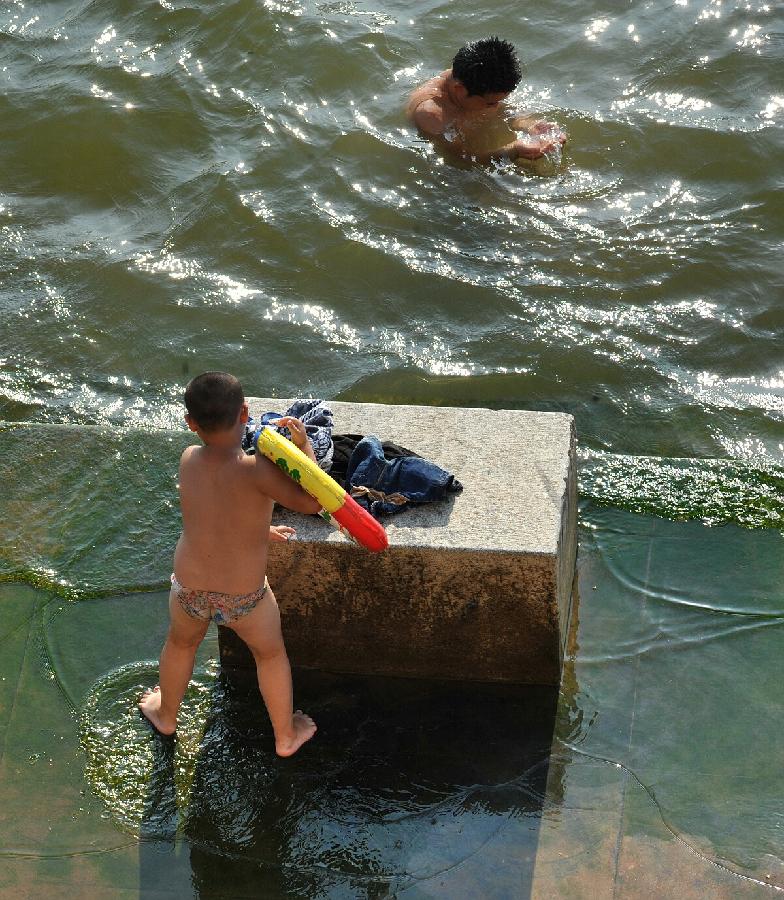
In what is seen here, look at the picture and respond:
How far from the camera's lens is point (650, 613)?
5.07 metres

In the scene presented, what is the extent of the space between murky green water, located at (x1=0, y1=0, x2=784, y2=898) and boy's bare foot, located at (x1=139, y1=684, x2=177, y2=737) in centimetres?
7

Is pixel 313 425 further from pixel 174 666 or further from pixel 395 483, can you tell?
pixel 174 666

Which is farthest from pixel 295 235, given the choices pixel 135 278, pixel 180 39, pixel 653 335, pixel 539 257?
pixel 180 39

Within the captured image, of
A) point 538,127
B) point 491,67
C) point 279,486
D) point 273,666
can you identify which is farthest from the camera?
point 538,127

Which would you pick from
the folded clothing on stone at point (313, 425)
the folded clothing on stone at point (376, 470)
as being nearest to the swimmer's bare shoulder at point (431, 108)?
the folded clothing on stone at point (313, 425)

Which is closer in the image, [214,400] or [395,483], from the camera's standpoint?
[214,400]

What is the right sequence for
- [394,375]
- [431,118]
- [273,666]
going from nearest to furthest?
[273,666] → [394,375] → [431,118]

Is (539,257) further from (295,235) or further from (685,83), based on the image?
(685,83)

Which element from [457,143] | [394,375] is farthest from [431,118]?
[394,375]

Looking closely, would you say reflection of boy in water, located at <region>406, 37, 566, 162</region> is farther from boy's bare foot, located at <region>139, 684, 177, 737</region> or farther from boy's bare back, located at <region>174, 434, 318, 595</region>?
boy's bare foot, located at <region>139, 684, 177, 737</region>

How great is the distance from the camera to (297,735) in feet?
14.8

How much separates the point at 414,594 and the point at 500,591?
332 mm

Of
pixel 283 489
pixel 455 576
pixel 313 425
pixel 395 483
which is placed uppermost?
pixel 283 489

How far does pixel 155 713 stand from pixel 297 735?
A: 571 millimetres
